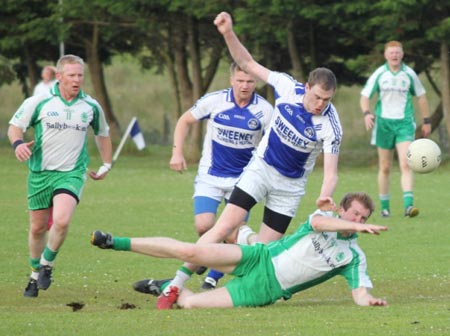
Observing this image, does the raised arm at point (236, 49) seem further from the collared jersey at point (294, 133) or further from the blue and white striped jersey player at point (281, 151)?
the collared jersey at point (294, 133)

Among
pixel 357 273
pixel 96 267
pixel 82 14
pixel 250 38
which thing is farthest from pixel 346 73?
pixel 357 273

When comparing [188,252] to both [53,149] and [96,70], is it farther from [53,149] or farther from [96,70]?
[96,70]

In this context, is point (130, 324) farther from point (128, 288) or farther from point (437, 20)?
point (437, 20)

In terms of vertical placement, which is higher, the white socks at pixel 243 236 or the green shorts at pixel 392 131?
the green shorts at pixel 392 131

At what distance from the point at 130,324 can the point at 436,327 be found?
2276mm

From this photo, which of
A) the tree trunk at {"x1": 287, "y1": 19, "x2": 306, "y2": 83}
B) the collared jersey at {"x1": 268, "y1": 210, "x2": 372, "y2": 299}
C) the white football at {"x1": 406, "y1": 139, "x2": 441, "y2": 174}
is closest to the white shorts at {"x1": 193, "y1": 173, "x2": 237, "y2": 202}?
the collared jersey at {"x1": 268, "y1": 210, "x2": 372, "y2": 299}

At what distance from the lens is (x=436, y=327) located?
9.07 meters

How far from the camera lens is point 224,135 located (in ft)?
40.4

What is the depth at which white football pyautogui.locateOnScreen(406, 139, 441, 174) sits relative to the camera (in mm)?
14555

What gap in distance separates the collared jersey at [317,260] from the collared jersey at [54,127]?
8.88 ft

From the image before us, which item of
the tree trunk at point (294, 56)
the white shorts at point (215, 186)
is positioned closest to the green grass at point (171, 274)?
the white shorts at point (215, 186)

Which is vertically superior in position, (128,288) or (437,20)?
(437,20)

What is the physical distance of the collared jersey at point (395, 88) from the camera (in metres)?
19.1

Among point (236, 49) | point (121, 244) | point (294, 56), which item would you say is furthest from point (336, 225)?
point (294, 56)
